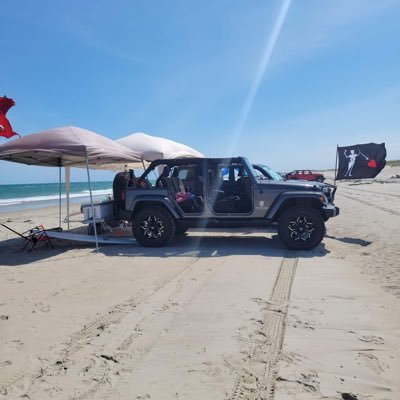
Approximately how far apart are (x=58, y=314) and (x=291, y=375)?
2.66m

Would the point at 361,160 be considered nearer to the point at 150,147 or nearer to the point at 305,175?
the point at 150,147

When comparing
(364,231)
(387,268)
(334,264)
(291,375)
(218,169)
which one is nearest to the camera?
(291,375)

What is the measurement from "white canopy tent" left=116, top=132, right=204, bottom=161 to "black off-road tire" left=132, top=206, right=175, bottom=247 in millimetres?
4607

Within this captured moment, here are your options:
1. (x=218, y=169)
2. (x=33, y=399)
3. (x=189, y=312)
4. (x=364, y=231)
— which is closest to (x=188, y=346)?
(x=189, y=312)

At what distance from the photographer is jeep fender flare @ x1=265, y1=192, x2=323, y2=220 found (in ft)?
25.1

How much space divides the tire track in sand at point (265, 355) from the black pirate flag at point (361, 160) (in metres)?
6.50

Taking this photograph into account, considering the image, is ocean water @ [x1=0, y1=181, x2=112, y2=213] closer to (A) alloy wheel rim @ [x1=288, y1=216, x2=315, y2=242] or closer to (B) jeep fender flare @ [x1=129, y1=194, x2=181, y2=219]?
(B) jeep fender flare @ [x1=129, y1=194, x2=181, y2=219]

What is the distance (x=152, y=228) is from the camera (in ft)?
26.9

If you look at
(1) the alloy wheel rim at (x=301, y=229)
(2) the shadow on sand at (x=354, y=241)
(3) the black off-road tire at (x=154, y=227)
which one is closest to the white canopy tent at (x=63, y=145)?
(3) the black off-road tire at (x=154, y=227)

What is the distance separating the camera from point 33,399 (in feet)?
8.37

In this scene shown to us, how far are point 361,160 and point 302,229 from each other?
3.91 m

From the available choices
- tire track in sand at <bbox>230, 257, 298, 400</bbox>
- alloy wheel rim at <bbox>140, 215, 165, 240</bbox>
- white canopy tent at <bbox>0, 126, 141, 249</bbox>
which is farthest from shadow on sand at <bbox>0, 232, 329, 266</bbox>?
tire track in sand at <bbox>230, 257, 298, 400</bbox>

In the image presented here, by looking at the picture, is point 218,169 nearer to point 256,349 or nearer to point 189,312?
point 189,312

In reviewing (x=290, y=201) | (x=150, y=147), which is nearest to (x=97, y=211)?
(x=290, y=201)
